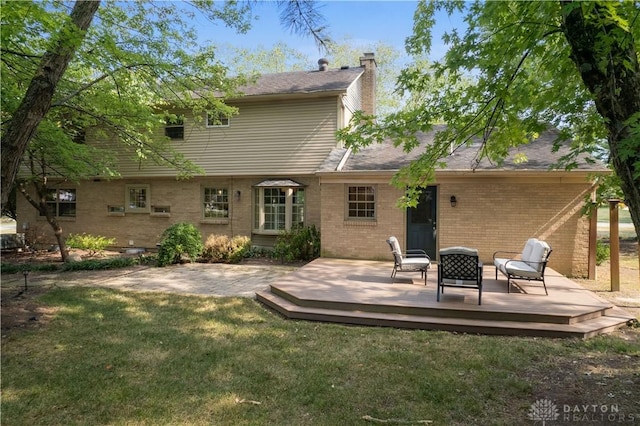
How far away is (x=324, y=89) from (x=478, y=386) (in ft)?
37.3

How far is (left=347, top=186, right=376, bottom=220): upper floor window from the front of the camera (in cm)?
1153

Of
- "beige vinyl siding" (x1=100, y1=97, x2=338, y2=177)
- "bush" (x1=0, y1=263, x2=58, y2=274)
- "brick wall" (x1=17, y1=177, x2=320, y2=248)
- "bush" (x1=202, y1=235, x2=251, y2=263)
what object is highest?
"beige vinyl siding" (x1=100, y1=97, x2=338, y2=177)

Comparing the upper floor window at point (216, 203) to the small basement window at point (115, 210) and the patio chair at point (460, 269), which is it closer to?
the small basement window at point (115, 210)

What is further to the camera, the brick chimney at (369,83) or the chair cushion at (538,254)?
the brick chimney at (369,83)

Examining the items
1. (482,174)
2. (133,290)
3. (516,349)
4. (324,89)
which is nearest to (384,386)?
(516,349)

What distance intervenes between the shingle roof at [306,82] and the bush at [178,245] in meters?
5.82

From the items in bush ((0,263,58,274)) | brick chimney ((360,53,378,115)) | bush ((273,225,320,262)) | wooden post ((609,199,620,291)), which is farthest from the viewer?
brick chimney ((360,53,378,115))

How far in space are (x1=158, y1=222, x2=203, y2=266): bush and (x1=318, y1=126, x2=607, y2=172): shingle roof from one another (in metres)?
4.95

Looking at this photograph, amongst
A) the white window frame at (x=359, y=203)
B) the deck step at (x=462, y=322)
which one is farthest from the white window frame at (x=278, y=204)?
the deck step at (x=462, y=322)

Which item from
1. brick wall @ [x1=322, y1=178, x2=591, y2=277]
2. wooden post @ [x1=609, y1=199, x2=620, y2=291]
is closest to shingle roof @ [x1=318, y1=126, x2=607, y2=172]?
brick wall @ [x1=322, y1=178, x2=591, y2=277]

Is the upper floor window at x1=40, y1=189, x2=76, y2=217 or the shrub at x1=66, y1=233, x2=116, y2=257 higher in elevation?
the upper floor window at x1=40, y1=189, x2=76, y2=217

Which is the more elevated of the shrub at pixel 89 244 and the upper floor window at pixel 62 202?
the upper floor window at pixel 62 202

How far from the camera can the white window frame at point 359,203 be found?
11.5 meters

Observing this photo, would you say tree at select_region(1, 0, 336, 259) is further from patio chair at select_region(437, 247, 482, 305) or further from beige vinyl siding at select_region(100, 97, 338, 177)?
patio chair at select_region(437, 247, 482, 305)
